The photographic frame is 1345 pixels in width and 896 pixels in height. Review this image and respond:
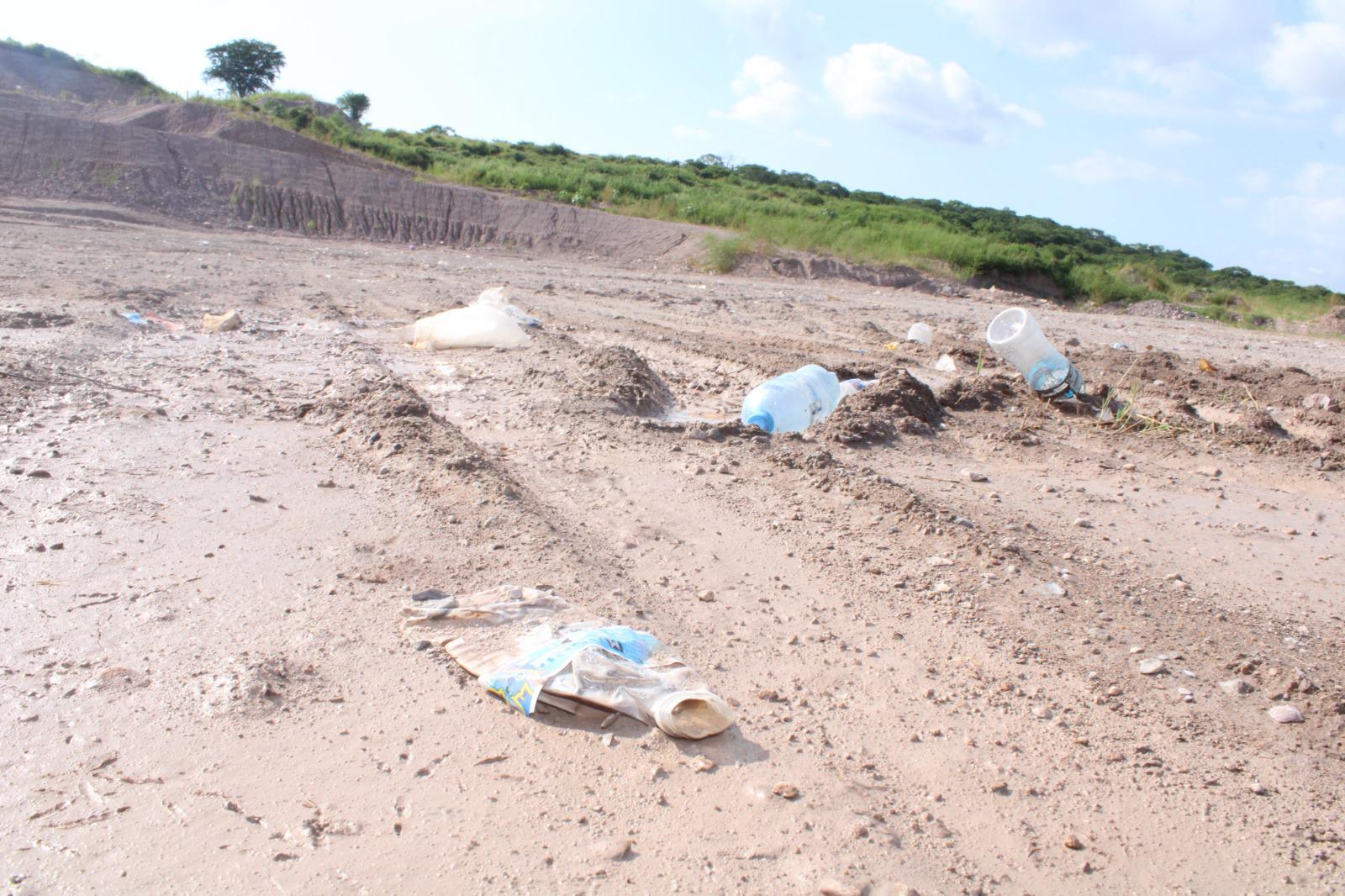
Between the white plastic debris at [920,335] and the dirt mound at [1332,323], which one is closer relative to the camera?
the white plastic debris at [920,335]

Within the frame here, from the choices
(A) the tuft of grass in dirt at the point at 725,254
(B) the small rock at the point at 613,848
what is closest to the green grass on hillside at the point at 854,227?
(A) the tuft of grass in dirt at the point at 725,254

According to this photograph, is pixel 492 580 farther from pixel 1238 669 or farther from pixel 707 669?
pixel 1238 669

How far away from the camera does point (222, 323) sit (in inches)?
285

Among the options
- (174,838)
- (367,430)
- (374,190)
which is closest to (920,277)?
(374,190)

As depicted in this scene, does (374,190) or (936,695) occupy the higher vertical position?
(374,190)

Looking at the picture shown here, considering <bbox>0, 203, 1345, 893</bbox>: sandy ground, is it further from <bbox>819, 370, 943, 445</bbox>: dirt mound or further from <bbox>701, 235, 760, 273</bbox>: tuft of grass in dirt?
<bbox>701, 235, 760, 273</bbox>: tuft of grass in dirt

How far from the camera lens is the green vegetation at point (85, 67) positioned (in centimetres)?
2775

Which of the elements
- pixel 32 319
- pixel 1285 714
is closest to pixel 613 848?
pixel 1285 714

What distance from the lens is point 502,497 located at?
380 centimetres

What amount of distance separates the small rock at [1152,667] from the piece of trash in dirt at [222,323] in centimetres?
663

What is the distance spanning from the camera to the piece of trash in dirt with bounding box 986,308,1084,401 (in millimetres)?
6172

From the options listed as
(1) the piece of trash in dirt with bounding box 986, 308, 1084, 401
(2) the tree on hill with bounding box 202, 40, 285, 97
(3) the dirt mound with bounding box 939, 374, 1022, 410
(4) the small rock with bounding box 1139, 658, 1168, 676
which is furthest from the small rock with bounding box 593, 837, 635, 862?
(2) the tree on hill with bounding box 202, 40, 285, 97

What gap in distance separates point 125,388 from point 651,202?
1794 centimetres

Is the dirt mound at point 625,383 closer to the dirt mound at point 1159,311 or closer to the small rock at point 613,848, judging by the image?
the small rock at point 613,848
